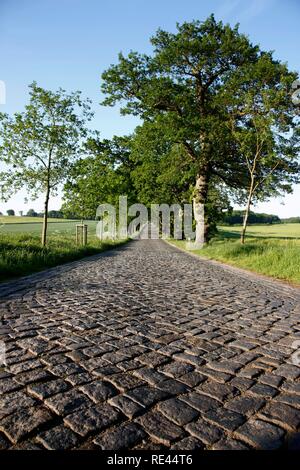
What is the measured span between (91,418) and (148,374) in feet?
2.98

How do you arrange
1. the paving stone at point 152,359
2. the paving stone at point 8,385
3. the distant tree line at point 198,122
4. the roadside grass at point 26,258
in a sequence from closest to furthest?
the paving stone at point 8,385, the paving stone at point 152,359, the roadside grass at point 26,258, the distant tree line at point 198,122

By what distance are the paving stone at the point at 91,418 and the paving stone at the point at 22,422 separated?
196 mm

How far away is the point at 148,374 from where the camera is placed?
3.35m

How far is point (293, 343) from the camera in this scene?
14.2 feet

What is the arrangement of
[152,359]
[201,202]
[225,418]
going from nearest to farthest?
[225,418] < [152,359] < [201,202]

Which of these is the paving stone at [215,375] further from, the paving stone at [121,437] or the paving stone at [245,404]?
the paving stone at [121,437]

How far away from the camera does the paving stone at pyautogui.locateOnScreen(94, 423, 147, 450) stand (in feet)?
7.47

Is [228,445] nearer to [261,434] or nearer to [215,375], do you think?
[261,434]

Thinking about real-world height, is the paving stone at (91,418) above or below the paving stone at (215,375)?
above

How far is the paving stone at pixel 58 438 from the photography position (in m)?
2.25

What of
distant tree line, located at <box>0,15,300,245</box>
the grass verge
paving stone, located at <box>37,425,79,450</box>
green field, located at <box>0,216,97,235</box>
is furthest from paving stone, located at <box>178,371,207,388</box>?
green field, located at <box>0,216,97,235</box>

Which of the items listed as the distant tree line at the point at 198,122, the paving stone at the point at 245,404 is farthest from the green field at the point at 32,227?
the paving stone at the point at 245,404

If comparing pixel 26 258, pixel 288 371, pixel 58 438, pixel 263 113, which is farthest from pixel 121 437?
pixel 263 113

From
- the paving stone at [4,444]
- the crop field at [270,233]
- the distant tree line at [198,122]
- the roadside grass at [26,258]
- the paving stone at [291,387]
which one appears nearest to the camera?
the paving stone at [4,444]
